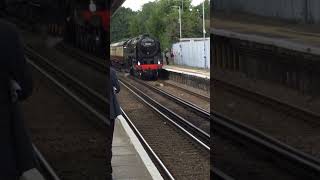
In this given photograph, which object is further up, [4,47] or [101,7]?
[101,7]

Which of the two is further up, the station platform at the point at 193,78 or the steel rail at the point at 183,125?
the station platform at the point at 193,78

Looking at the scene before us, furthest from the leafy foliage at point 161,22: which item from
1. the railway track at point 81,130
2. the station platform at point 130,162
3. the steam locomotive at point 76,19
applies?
the railway track at point 81,130

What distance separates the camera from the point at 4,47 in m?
2.01

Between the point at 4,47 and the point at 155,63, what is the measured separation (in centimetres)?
2857

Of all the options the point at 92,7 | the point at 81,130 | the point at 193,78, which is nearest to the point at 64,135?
the point at 81,130

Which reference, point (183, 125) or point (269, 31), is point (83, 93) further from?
point (183, 125)

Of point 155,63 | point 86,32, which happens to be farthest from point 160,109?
point 155,63

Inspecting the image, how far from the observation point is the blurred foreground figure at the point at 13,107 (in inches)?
79.7

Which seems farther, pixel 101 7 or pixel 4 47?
pixel 101 7

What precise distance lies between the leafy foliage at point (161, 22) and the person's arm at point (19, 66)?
15883mm

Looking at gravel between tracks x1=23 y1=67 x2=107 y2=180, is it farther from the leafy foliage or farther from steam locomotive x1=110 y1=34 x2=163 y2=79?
steam locomotive x1=110 y1=34 x2=163 y2=79

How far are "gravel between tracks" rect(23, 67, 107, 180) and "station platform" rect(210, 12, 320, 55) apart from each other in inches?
34.2

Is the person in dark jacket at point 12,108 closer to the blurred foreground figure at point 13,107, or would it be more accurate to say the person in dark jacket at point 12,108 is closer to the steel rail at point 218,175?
the blurred foreground figure at point 13,107

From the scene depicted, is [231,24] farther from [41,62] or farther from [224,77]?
[41,62]
